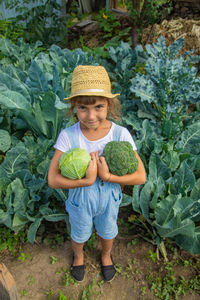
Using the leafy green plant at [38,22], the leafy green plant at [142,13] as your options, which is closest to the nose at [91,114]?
the leafy green plant at [142,13]

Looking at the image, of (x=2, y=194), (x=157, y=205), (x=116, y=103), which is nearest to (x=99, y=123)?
(x=116, y=103)

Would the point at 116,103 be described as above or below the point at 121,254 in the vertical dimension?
above

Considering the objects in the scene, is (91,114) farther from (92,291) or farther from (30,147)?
(92,291)

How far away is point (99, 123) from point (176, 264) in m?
1.57

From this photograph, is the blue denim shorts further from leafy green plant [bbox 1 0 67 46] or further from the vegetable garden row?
leafy green plant [bbox 1 0 67 46]

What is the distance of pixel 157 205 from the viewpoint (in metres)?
2.02

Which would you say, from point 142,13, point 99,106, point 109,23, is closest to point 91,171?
point 99,106

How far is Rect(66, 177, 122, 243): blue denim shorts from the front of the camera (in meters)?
1.45

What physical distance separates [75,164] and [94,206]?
0.43 m

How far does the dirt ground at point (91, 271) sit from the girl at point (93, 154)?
A: 1.64 feet

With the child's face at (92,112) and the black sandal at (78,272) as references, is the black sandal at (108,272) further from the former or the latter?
the child's face at (92,112)

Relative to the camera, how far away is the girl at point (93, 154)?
1.24 metres

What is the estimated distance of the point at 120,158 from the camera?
1186 mm

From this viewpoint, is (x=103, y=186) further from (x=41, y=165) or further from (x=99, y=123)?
(x=41, y=165)
